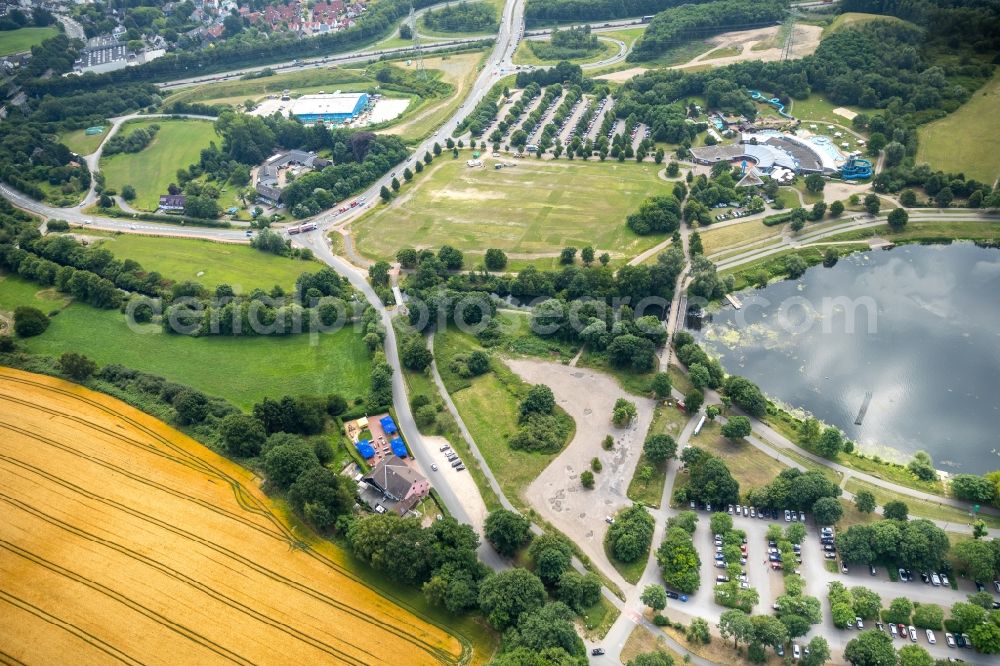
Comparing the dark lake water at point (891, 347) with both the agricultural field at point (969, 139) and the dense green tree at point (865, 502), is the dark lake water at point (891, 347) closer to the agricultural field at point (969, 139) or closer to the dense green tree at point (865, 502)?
the dense green tree at point (865, 502)

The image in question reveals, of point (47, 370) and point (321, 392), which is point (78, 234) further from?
point (321, 392)

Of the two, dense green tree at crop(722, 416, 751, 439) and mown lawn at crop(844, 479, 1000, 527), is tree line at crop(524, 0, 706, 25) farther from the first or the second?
mown lawn at crop(844, 479, 1000, 527)

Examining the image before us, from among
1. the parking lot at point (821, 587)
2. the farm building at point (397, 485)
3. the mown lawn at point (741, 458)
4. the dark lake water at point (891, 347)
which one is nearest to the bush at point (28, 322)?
the farm building at point (397, 485)

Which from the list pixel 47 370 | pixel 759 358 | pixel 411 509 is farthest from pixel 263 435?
pixel 759 358

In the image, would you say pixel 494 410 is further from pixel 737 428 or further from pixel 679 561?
pixel 679 561

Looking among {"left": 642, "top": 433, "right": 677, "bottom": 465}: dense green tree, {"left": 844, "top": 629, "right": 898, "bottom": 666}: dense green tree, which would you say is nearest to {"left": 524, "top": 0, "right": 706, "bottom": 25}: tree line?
{"left": 642, "top": 433, "right": 677, "bottom": 465}: dense green tree

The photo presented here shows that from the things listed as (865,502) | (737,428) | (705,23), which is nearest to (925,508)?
(865,502)
